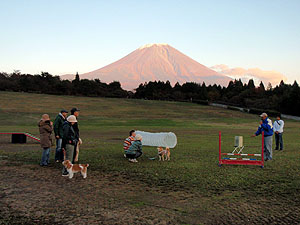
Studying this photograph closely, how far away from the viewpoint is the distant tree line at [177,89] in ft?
259

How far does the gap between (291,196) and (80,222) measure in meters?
5.53

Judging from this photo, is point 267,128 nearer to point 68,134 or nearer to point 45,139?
point 68,134

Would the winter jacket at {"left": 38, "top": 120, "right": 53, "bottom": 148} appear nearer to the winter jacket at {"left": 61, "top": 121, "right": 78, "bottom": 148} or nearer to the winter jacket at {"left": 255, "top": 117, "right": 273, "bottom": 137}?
the winter jacket at {"left": 61, "top": 121, "right": 78, "bottom": 148}

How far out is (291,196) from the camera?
26.4ft

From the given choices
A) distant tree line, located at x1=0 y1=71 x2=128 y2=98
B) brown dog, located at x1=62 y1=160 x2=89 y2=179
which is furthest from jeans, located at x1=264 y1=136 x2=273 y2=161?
distant tree line, located at x1=0 y1=71 x2=128 y2=98

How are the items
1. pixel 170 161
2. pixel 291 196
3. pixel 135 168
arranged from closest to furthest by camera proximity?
1. pixel 291 196
2. pixel 135 168
3. pixel 170 161

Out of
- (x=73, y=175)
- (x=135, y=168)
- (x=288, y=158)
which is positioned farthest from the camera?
(x=288, y=158)

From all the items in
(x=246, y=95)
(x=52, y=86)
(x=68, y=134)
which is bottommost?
(x=68, y=134)

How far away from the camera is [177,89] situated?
14588 centimetres

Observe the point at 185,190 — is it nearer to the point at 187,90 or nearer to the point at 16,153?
the point at 16,153

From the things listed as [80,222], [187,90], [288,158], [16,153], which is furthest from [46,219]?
[187,90]

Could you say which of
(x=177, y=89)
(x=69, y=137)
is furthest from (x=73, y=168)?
(x=177, y=89)

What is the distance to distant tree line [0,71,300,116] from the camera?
259ft

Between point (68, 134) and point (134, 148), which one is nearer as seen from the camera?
point (68, 134)
